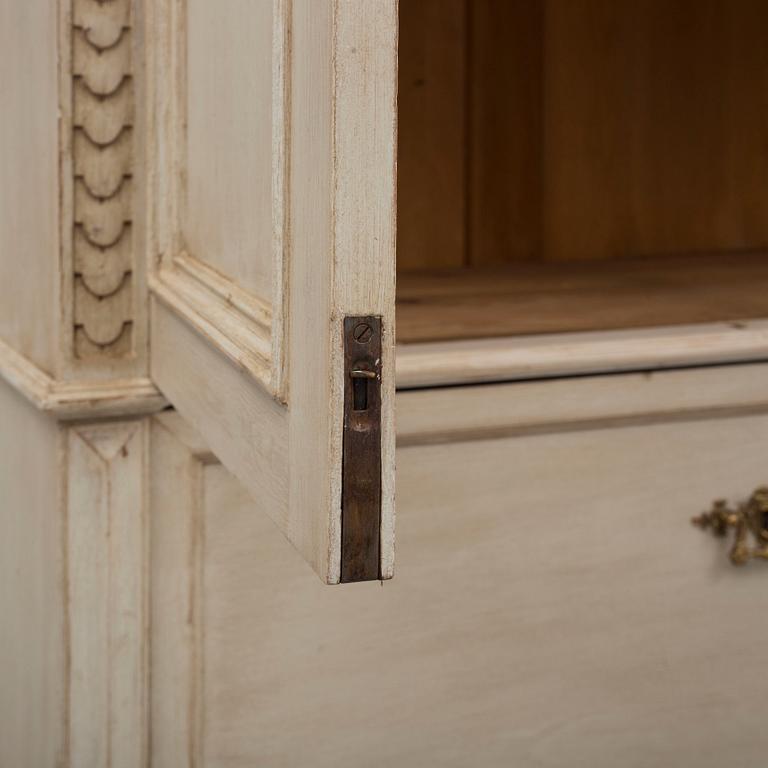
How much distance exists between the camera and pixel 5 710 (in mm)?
1012

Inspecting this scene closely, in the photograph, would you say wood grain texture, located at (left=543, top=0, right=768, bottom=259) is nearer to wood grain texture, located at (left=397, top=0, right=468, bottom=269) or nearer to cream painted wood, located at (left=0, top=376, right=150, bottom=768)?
wood grain texture, located at (left=397, top=0, right=468, bottom=269)

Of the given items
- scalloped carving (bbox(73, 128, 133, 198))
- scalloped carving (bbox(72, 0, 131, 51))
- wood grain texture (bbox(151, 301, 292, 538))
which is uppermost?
scalloped carving (bbox(72, 0, 131, 51))

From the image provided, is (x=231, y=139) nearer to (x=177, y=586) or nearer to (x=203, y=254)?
(x=203, y=254)

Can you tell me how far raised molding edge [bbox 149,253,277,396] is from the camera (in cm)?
59

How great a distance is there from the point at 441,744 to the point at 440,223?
568 millimetres

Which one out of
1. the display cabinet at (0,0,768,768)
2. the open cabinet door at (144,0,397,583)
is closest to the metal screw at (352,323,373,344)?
the open cabinet door at (144,0,397,583)

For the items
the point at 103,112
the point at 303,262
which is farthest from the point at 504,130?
the point at 303,262

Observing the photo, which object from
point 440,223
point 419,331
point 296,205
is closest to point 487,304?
point 419,331

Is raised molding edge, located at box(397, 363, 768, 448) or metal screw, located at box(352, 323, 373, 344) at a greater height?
metal screw, located at box(352, 323, 373, 344)

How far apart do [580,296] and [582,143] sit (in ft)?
1.00

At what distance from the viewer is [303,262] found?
0.52 meters

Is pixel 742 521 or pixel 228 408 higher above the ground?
pixel 228 408

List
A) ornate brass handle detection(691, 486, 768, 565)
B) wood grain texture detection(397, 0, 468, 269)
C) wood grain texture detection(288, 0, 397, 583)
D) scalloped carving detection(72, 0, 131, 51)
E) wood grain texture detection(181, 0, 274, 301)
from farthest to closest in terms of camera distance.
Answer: wood grain texture detection(397, 0, 468, 269) < ornate brass handle detection(691, 486, 768, 565) < scalloped carving detection(72, 0, 131, 51) < wood grain texture detection(181, 0, 274, 301) < wood grain texture detection(288, 0, 397, 583)

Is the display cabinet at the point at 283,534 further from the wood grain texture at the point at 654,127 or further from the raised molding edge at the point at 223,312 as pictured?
the wood grain texture at the point at 654,127
